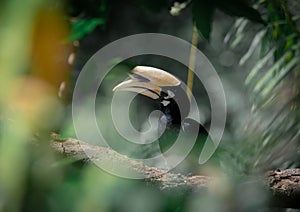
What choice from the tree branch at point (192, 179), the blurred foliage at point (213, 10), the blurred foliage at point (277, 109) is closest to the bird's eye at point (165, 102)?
the blurred foliage at point (277, 109)

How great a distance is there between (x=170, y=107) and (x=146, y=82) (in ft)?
0.78

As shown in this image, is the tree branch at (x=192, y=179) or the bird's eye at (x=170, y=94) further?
the bird's eye at (x=170, y=94)

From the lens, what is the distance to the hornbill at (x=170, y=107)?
48.8 inches

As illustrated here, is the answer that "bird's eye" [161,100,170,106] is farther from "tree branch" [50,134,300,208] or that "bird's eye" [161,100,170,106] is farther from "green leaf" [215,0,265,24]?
"green leaf" [215,0,265,24]

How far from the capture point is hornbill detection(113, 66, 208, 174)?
1.24 metres

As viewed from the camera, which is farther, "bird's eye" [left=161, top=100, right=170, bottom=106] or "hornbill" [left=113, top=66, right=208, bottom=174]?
"bird's eye" [left=161, top=100, right=170, bottom=106]

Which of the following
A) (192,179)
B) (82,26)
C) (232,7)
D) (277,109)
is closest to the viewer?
(232,7)

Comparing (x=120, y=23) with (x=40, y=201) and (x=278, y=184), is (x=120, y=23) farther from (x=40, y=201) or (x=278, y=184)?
(x=40, y=201)

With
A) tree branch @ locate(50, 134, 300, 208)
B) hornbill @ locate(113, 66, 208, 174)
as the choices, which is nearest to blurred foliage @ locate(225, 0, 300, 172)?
hornbill @ locate(113, 66, 208, 174)

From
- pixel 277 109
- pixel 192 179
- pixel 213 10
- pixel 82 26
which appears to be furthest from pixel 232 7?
pixel 277 109

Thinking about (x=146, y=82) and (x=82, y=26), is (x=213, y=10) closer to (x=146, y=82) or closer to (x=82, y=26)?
(x=82, y=26)

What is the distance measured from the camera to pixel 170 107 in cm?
148

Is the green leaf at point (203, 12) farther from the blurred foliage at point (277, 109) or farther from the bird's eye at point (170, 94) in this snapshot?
the bird's eye at point (170, 94)

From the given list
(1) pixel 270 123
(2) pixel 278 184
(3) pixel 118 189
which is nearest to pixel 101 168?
(3) pixel 118 189
